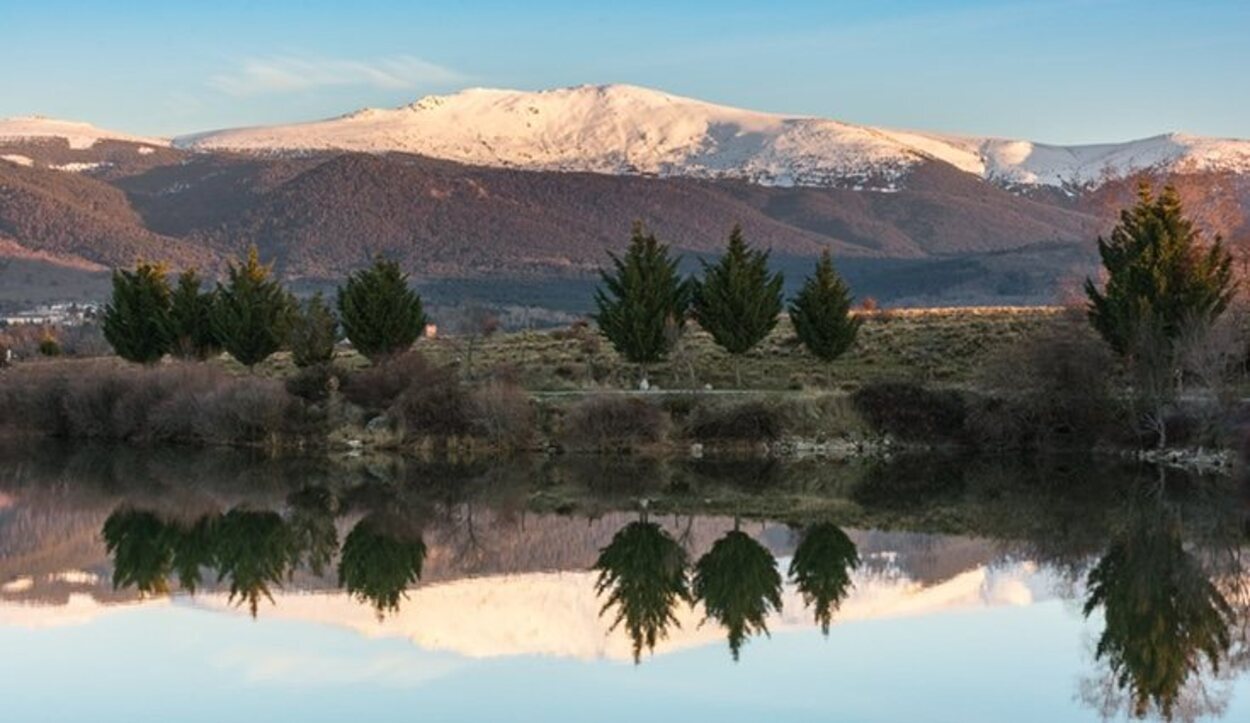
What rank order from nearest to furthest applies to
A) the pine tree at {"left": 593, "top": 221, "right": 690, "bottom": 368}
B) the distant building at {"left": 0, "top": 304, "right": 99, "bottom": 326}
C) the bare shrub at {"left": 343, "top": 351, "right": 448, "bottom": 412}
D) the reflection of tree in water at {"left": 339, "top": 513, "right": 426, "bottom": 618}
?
the reflection of tree in water at {"left": 339, "top": 513, "right": 426, "bottom": 618} → the bare shrub at {"left": 343, "top": 351, "right": 448, "bottom": 412} → the pine tree at {"left": 593, "top": 221, "right": 690, "bottom": 368} → the distant building at {"left": 0, "top": 304, "right": 99, "bottom": 326}

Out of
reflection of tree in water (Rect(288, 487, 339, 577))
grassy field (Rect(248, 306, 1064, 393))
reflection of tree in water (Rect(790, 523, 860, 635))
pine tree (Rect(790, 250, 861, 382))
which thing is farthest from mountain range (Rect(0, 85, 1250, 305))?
reflection of tree in water (Rect(790, 523, 860, 635))

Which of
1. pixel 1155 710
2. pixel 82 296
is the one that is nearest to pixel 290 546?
pixel 1155 710

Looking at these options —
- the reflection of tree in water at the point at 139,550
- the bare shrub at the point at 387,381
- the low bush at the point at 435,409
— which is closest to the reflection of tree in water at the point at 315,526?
the reflection of tree in water at the point at 139,550

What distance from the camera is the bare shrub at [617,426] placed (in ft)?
Answer: 178

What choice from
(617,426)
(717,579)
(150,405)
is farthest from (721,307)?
(717,579)

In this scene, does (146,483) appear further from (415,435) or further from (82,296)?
(82,296)

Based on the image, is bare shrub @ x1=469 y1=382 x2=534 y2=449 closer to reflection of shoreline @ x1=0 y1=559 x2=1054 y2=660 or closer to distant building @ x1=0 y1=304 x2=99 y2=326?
reflection of shoreline @ x1=0 y1=559 x2=1054 y2=660

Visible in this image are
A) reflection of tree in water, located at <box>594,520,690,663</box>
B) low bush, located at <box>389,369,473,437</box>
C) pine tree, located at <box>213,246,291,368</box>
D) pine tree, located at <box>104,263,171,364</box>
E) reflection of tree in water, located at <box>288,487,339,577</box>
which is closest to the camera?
reflection of tree in water, located at <box>594,520,690,663</box>

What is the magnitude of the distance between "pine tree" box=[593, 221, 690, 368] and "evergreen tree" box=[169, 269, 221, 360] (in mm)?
17051

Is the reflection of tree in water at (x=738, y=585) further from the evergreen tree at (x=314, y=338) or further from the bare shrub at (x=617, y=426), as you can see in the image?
the evergreen tree at (x=314, y=338)

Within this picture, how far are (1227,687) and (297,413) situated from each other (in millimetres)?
40861

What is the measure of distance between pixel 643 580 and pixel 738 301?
28.5 m

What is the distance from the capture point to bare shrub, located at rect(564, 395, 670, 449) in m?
54.2

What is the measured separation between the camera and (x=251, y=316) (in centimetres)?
6400
